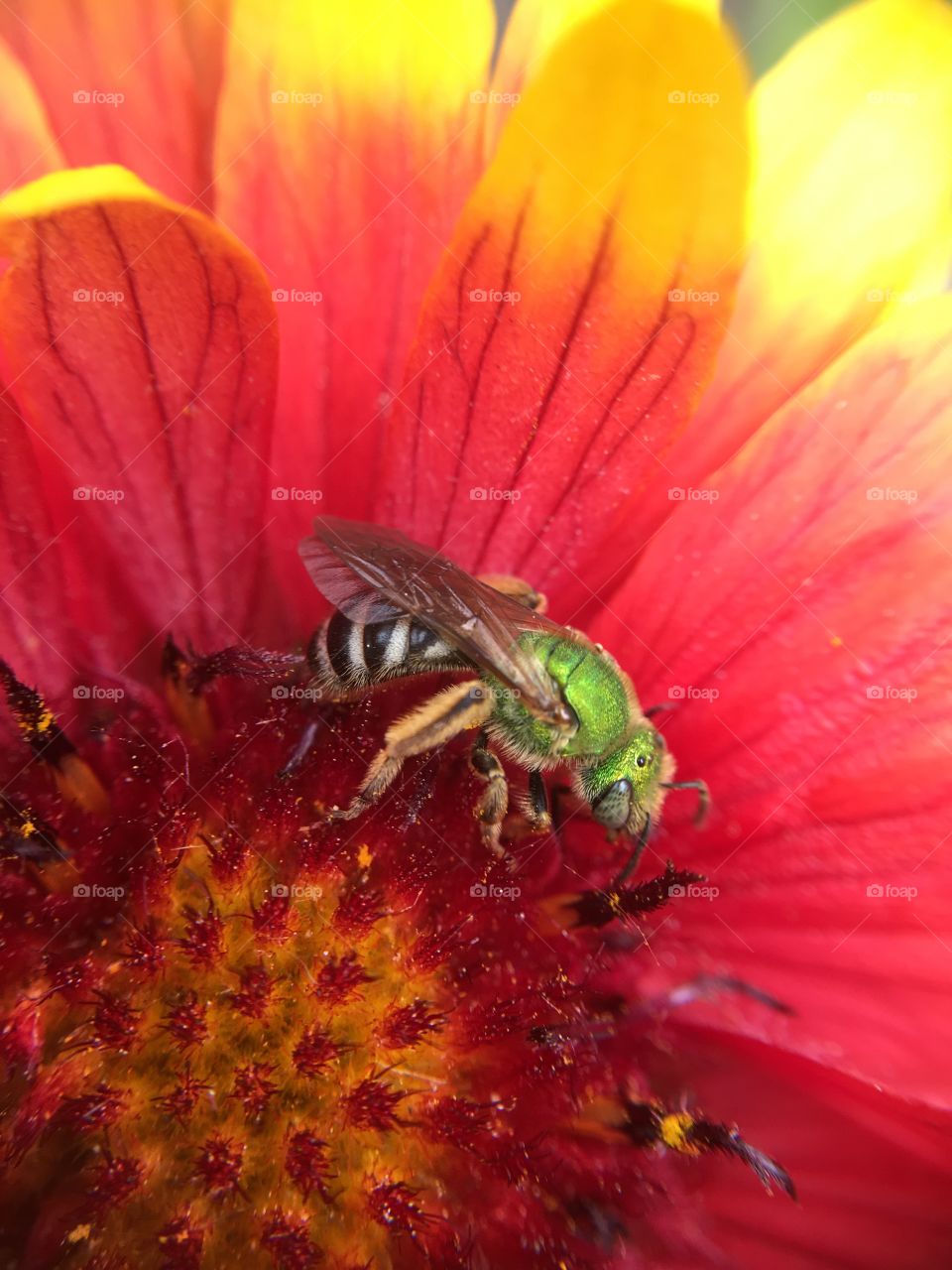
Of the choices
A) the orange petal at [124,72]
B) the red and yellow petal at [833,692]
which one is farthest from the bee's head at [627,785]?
the orange petal at [124,72]

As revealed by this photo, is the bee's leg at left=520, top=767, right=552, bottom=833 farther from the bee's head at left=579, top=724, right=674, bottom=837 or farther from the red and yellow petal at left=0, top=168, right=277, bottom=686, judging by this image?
the red and yellow petal at left=0, top=168, right=277, bottom=686

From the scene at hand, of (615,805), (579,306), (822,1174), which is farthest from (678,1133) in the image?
(579,306)

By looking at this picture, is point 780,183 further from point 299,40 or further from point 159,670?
point 159,670

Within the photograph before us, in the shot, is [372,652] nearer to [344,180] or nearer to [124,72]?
[344,180]

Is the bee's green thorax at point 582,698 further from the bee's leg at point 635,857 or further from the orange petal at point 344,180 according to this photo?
the orange petal at point 344,180

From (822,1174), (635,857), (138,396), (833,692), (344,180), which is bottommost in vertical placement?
(822,1174)
